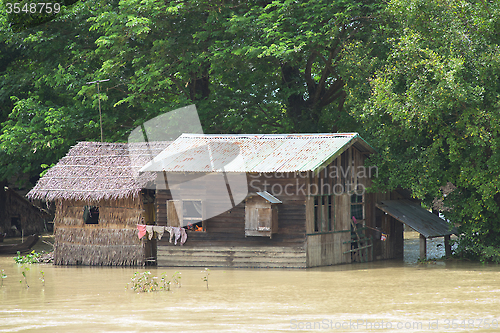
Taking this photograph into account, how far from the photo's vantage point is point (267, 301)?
13469 millimetres

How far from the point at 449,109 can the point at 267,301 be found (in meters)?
8.96

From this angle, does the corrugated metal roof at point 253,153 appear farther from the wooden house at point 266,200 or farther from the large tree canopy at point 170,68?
the large tree canopy at point 170,68

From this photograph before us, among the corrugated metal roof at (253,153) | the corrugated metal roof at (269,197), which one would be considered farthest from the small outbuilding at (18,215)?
the corrugated metal roof at (269,197)

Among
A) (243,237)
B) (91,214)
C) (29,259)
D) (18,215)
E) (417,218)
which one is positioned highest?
(18,215)

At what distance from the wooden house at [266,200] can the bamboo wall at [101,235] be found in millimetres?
838

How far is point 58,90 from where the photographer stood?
2719 centimetres

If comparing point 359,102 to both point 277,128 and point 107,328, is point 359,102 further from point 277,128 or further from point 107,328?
point 107,328

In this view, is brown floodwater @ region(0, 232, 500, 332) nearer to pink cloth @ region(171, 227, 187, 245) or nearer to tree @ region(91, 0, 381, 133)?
pink cloth @ region(171, 227, 187, 245)

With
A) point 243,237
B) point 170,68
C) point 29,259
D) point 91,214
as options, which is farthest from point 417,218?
point 29,259

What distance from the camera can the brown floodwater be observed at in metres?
11.2

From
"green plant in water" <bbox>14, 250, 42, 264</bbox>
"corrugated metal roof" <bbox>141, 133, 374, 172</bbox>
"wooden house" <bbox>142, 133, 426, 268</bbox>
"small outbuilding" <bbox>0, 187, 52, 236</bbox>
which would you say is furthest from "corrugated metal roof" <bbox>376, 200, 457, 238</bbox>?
"small outbuilding" <bbox>0, 187, 52, 236</bbox>

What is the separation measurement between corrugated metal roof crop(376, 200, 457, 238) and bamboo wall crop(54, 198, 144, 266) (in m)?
7.86

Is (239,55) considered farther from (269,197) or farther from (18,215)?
(18,215)

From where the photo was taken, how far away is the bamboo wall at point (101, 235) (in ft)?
65.1
